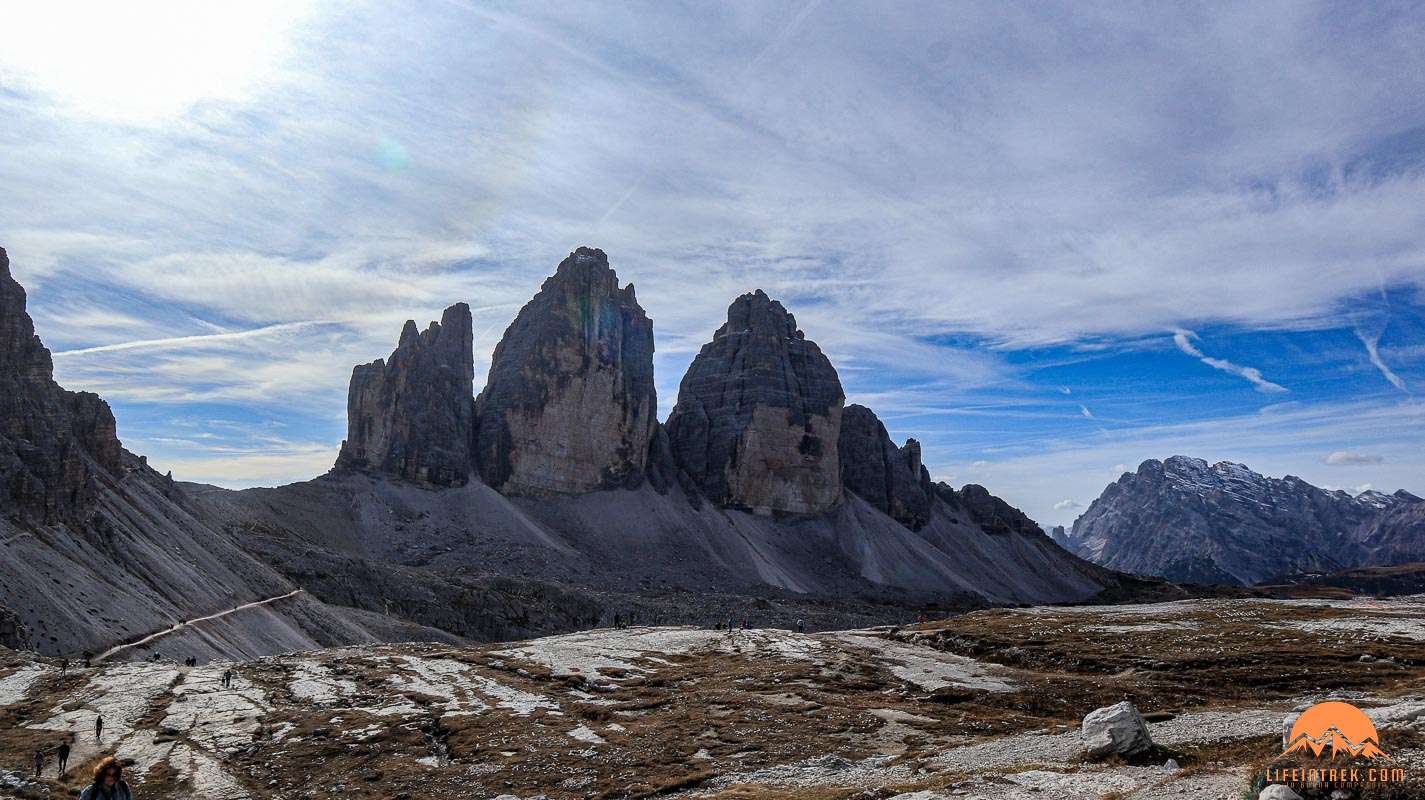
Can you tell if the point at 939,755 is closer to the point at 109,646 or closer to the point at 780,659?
the point at 780,659

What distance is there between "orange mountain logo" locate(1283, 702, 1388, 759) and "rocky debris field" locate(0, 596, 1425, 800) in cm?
60

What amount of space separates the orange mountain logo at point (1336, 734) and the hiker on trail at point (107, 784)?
21788 millimetres

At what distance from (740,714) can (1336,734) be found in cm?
2187

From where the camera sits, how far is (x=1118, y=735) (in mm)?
21891

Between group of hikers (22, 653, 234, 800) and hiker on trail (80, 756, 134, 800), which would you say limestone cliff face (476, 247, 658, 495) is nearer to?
group of hikers (22, 653, 234, 800)

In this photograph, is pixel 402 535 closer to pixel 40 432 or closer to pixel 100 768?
pixel 40 432

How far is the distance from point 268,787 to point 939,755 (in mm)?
21994

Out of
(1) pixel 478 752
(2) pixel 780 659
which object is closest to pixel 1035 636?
(2) pixel 780 659

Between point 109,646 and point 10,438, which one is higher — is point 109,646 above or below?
below

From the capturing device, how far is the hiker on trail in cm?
1394

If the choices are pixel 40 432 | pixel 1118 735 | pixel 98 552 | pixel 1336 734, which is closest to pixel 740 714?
pixel 1118 735

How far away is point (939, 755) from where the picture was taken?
25906 mm

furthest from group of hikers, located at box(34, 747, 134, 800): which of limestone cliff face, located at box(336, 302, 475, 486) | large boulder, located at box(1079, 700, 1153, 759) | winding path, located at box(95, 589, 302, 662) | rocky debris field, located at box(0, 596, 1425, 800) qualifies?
limestone cliff face, located at box(336, 302, 475, 486)

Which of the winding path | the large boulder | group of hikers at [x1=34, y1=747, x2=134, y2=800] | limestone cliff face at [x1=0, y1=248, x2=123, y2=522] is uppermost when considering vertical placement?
limestone cliff face at [x1=0, y1=248, x2=123, y2=522]
